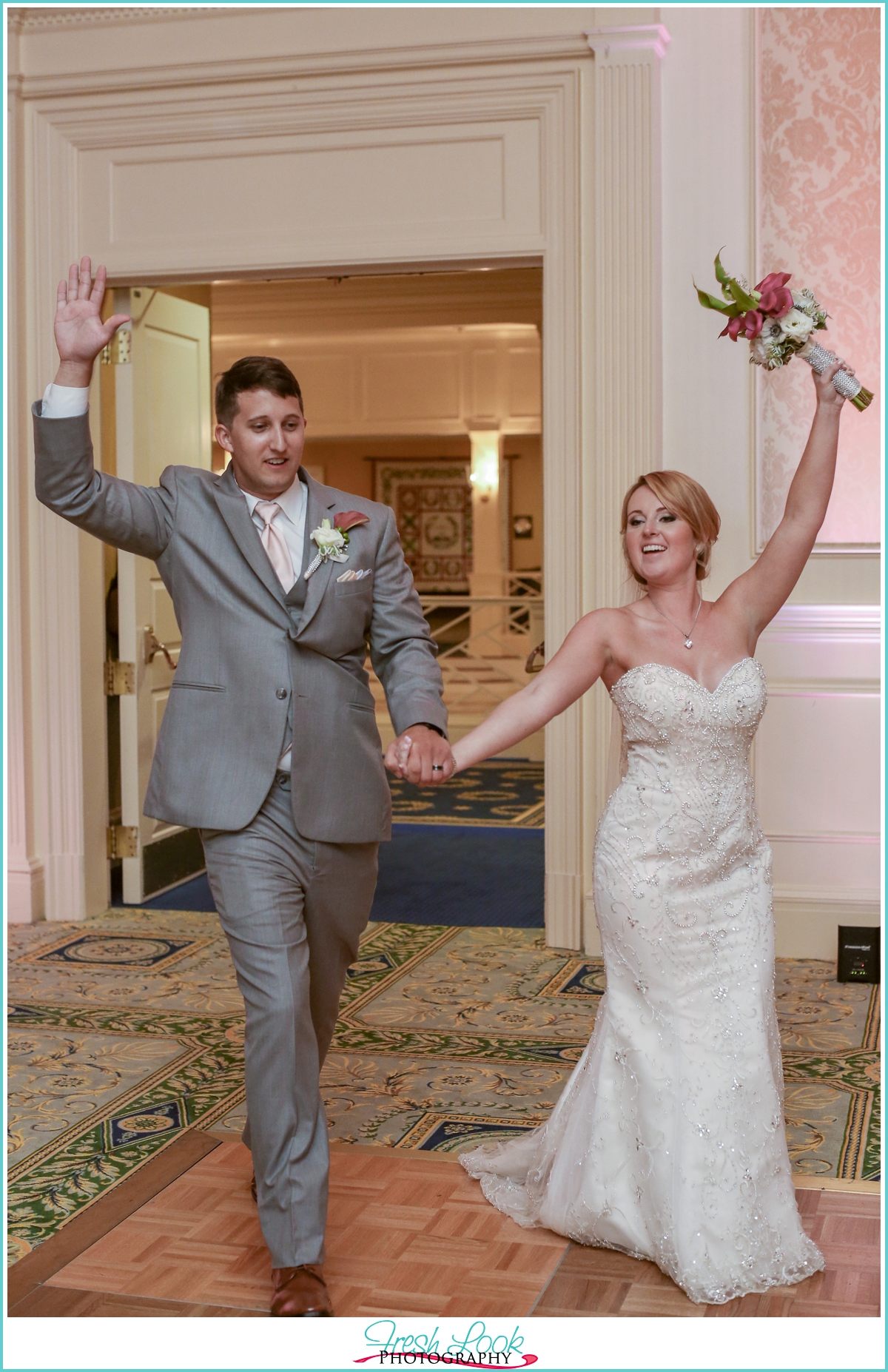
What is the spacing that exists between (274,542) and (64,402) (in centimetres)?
57

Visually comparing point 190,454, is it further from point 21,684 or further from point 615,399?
point 615,399

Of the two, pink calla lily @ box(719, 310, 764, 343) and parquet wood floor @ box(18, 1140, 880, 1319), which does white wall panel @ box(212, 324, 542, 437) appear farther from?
parquet wood floor @ box(18, 1140, 880, 1319)

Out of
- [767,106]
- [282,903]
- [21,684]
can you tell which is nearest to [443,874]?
[21,684]

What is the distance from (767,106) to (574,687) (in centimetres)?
355

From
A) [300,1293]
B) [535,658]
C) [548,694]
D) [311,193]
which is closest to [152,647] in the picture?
[535,658]

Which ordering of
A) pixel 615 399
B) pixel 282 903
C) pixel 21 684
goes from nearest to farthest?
pixel 282 903
pixel 615 399
pixel 21 684

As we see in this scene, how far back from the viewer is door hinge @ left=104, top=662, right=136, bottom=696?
264 inches

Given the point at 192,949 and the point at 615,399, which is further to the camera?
the point at 192,949

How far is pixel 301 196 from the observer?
6051 mm

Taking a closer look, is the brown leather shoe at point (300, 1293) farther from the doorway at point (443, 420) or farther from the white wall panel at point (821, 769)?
the doorway at point (443, 420)

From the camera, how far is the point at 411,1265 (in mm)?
3107

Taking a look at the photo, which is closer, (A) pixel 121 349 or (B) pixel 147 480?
(A) pixel 121 349

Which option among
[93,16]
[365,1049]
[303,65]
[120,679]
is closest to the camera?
[365,1049]

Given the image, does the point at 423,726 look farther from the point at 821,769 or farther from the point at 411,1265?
the point at 821,769
